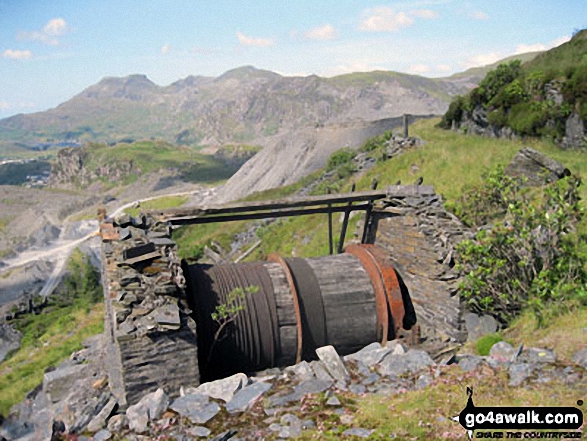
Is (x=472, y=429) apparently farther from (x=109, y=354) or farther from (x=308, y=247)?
(x=308, y=247)

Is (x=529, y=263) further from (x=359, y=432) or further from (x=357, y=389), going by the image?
(x=359, y=432)

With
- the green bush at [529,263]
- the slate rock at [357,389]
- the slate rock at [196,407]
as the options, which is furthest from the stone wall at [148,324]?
the green bush at [529,263]

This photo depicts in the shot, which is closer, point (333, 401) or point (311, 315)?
point (333, 401)

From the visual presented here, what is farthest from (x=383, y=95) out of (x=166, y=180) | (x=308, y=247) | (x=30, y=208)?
(x=308, y=247)

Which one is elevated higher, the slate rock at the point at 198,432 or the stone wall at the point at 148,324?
the stone wall at the point at 148,324

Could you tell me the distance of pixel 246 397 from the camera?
7.25 m

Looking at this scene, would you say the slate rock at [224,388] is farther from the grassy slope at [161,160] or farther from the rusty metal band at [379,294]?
the grassy slope at [161,160]

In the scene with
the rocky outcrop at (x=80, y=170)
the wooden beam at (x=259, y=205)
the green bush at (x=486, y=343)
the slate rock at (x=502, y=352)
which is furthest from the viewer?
the rocky outcrop at (x=80, y=170)

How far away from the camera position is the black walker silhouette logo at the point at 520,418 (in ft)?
18.0

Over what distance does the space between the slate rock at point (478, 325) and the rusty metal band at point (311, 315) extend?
2.86 m

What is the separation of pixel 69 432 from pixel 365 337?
563 cm

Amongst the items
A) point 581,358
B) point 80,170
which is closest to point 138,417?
point 581,358

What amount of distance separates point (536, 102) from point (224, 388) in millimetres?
19159

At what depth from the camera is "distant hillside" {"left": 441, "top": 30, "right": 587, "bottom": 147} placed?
1858cm
